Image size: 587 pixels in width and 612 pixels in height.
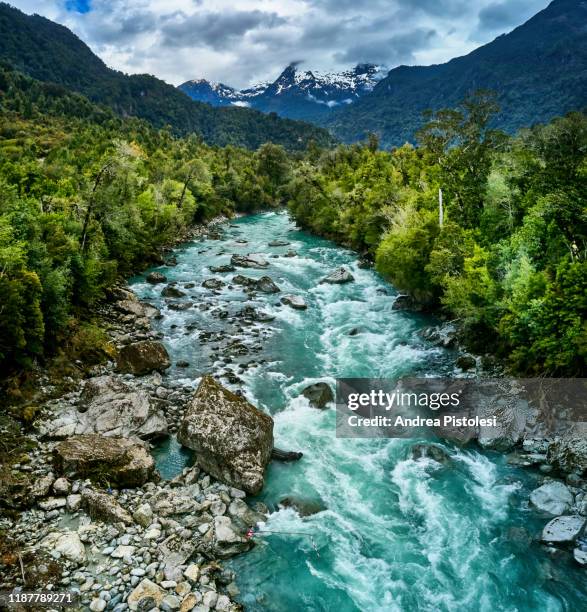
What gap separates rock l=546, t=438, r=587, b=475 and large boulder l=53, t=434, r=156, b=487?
48.4ft

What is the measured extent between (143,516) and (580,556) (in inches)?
509

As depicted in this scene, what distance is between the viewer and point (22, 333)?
18.8 meters

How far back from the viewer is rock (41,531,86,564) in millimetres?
12016

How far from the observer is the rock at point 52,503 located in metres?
13.6

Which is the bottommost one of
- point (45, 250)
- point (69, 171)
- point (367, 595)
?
point (367, 595)

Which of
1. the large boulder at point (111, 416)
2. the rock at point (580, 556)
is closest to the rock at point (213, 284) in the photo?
the large boulder at point (111, 416)

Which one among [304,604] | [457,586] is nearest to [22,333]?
[304,604]

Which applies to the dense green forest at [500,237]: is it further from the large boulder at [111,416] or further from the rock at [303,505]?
the large boulder at [111,416]

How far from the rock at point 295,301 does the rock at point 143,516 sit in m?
22.8

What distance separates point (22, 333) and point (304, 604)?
15.1 metres

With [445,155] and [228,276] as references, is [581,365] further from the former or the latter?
[228,276]

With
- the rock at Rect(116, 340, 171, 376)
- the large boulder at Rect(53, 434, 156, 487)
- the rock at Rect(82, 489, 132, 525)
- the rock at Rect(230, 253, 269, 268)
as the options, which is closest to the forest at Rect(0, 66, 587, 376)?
the rock at Rect(116, 340, 171, 376)

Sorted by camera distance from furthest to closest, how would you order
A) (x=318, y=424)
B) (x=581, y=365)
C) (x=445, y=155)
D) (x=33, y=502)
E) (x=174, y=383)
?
(x=445, y=155)
(x=174, y=383)
(x=318, y=424)
(x=581, y=365)
(x=33, y=502)

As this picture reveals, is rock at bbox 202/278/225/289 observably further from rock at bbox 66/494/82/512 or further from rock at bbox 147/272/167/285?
rock at bbox 66/494/82/512
